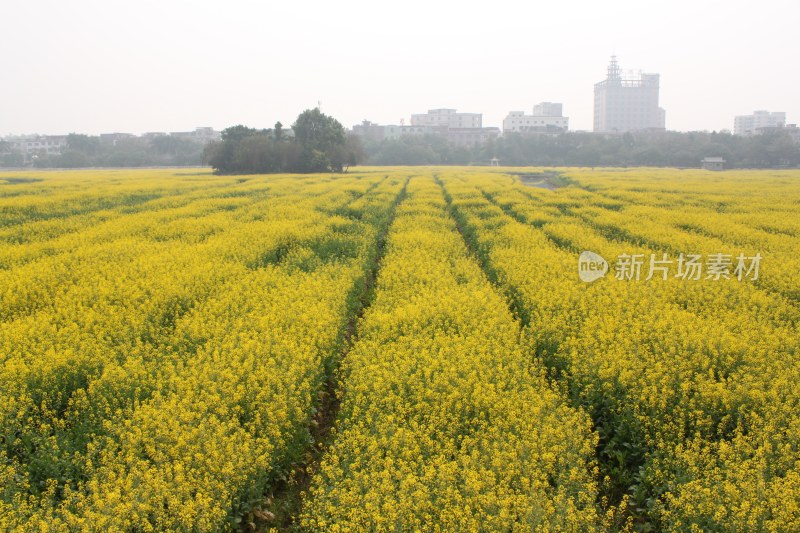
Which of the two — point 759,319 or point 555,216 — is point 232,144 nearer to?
point 555,216

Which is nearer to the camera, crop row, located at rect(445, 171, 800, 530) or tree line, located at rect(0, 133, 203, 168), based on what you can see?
crop row, located at rect(445, 171, 800, 530)

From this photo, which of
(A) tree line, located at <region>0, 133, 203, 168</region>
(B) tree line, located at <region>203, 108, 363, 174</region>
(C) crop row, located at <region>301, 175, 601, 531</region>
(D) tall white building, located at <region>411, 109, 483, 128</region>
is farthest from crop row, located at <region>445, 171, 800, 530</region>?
A: (D) tall white building, located at <region>411, 109, 483, 128</region>

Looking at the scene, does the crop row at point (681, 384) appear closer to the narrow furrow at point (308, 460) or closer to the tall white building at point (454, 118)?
the narrow furrow at point (308, 460)

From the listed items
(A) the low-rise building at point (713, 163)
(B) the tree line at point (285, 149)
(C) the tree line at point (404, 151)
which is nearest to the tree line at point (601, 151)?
(C) the tree line at point (404, 151)

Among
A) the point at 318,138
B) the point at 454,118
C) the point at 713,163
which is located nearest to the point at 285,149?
the point at 318,138

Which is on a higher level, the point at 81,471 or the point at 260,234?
the point at 260,234

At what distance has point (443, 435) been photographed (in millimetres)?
5199

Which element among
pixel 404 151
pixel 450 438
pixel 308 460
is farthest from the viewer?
pixel 404 151

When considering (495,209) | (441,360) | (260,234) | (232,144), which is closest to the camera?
(441,360)

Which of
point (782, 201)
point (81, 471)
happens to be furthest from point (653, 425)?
point (782, 201)

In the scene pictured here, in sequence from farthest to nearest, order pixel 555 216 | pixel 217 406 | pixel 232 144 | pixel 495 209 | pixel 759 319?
pixel 232 144 → pixel 495 209 → pixel 555 216 → pixel 759 319 → pixel 217 406

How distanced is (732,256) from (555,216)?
8125mm

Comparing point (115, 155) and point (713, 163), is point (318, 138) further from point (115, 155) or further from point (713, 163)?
point (713, 163)

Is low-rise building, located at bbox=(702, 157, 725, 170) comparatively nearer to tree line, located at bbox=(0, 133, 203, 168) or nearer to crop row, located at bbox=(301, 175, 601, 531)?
tree line, located at bbox=(0, 133, 203, 168)
